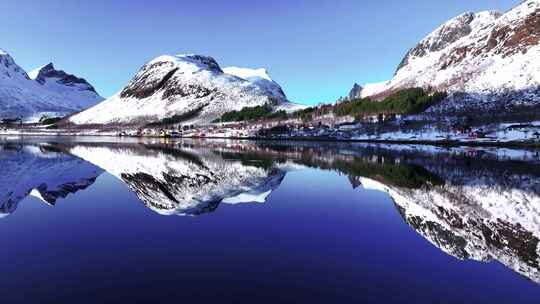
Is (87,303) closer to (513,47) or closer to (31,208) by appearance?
(31,208)

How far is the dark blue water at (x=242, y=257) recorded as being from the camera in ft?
37.4

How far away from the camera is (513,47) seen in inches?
7215

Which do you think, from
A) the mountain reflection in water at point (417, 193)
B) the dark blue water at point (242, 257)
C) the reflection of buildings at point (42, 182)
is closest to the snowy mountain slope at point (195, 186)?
the mountain reflection in water at point (417, 193)

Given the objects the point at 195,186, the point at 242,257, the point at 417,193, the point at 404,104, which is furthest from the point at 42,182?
the point at 404,104

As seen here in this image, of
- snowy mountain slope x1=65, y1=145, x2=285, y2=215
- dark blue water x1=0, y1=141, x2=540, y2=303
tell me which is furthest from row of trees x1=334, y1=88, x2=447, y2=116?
dark blue water x1=0, y1=141, x2=540, y2=303

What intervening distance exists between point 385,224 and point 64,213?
660 inches

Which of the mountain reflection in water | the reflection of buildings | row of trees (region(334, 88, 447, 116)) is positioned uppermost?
row of trees (region(334, 88, 447, 116))

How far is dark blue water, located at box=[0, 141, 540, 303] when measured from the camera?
1139 centimetres

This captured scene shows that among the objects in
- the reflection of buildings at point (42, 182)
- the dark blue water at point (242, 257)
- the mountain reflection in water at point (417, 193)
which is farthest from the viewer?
the reflection of buildings at point (42, 182)

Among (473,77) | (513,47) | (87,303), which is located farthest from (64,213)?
→ (513,47)

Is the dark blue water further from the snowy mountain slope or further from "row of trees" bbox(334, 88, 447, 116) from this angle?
"row of trees" bbox(334, 88, 447, 116)

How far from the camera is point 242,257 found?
1448cm

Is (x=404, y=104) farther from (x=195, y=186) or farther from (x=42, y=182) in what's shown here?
(x=42, y=182)

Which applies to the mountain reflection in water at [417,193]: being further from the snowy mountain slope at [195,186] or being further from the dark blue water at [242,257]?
the dark blue water at [242,257]
